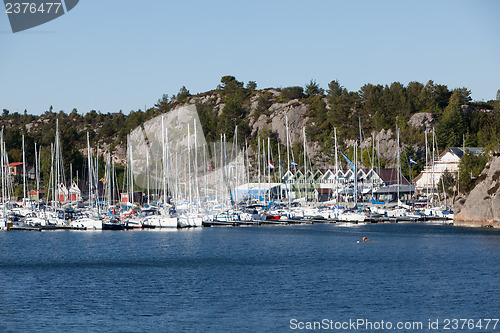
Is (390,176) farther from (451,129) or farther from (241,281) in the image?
(241,281)

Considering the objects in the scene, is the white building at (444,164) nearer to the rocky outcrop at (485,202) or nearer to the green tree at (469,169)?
the green tree at (469,169)

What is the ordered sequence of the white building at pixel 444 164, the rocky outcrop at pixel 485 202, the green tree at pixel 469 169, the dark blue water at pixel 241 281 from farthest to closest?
the white building at pixel 444 164 → the green tree at pixel 469 169 → the rocky outcrop at pixel 485 202 → the dark blue water at pixel 241 281

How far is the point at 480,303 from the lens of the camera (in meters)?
37.2

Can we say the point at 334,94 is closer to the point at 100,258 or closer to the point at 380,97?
the point at 380,97

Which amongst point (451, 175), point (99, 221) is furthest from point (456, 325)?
point (451, 175)

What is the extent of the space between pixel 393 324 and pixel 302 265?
20838 mm

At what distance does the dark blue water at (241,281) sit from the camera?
1362 inches

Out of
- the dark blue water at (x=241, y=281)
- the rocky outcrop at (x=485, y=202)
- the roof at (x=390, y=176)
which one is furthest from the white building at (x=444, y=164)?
the dark blue water at (x=241, y=281)
